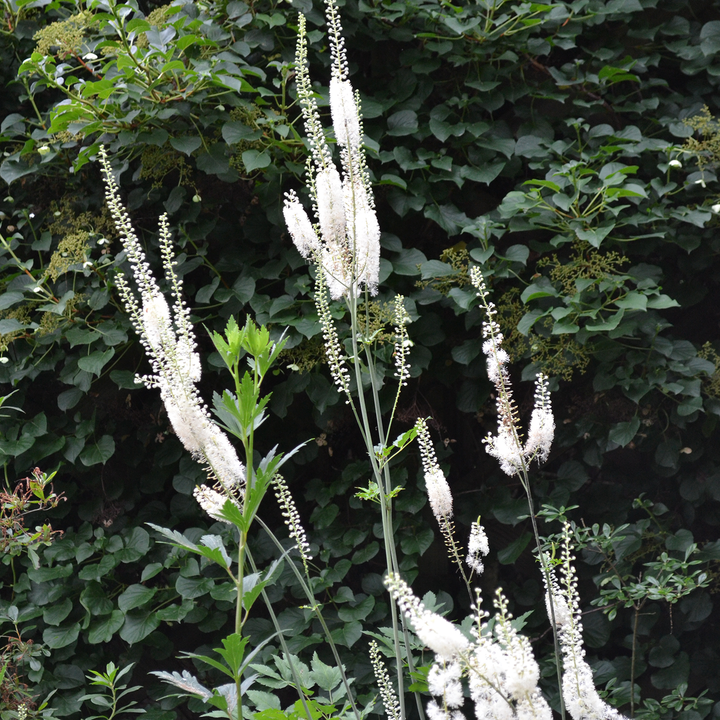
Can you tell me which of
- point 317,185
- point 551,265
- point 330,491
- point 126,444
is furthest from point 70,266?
A: point 551,265

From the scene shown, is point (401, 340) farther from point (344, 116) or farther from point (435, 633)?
point (435, 633)

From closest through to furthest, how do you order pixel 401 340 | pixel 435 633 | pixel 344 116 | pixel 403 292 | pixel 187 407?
pixel 435 633
pixel 187 407
pixel 344 116
pixel 401 340
pixel 403 292

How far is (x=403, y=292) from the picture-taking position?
2.40 m

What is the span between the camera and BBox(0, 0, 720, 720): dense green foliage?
2.24m

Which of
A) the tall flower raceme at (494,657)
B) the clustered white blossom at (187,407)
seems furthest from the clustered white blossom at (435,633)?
the clustered white blossom at (187,407)

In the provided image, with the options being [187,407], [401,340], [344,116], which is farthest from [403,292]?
[187,407]

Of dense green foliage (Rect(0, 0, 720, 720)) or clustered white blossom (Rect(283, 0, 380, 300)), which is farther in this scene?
dense green foliage (Rect(0, 0, 720, 720))

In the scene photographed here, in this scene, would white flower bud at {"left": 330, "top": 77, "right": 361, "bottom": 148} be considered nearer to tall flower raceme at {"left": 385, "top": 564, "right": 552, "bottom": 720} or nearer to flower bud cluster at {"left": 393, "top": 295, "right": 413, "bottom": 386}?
flower bud cluster at {"left": 393, "top": 295, "right": 413, "bottom": 386}

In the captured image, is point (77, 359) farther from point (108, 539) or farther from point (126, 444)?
point (108, 539)

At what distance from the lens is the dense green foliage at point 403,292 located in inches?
88.1

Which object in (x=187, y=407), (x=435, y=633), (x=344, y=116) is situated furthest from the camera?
(x=344, y=116)

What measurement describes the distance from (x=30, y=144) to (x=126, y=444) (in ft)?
3.72

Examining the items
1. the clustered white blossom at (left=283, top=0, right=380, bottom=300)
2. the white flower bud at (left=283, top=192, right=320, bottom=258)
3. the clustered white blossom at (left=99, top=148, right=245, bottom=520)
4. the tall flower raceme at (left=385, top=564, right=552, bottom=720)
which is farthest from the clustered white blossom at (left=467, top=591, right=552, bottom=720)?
the white flower bud at (left=283, top=192, right=320, bottom=258)

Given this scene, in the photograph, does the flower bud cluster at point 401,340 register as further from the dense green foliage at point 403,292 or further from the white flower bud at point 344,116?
the dense green foliage at point 403,292
